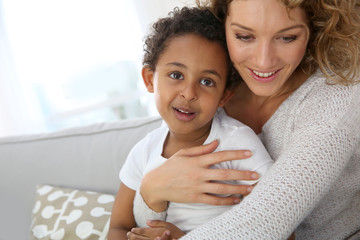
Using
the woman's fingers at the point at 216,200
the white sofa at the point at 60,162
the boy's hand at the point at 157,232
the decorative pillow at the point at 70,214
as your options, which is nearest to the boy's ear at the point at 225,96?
the woman's fingers at the point at 216,200

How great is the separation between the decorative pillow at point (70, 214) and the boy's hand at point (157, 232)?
399mm

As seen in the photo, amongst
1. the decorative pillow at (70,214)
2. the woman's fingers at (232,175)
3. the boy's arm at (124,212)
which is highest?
the woman's fingers at (232,175)

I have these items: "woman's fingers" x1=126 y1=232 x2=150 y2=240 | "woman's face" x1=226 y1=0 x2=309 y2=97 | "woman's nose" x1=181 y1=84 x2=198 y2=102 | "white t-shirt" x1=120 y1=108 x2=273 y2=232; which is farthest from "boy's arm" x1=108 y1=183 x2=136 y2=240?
"woman's face" x1=226 y1=0 x2=309 y2=97

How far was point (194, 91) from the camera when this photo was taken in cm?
128

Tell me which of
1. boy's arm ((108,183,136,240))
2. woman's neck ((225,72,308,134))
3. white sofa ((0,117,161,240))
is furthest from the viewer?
white sofa ((0,117,161,240))

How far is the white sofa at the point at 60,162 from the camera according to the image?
1949 mm

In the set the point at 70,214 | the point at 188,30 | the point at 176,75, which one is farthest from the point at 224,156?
the point at 70,214

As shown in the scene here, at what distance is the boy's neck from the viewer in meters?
1.43

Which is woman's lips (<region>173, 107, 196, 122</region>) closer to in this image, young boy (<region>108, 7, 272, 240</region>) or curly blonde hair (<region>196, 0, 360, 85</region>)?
young boy (<region>108, 7, 272, 240</region>)

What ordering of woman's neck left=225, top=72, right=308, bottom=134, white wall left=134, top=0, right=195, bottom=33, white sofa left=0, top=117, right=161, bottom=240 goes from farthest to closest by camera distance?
white wall left=134, top=0, right=195, bottom=33 < white sofa left=0, top=117, right=161, bottom=240 < woman's neck left=225, top=72, right=308, bottom=134

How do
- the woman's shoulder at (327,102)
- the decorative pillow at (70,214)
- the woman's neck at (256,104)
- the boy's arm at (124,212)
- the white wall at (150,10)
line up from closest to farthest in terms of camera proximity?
the woman's shoulder at (327,102) → the woman's neck at (256,104) → the boy's arm at (124,212) → the decorative pillow at (70,214) → the white wall at (150,10)

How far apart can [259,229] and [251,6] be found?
0.60 meters

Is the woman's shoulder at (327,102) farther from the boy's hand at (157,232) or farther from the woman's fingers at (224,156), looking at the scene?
the boy's hand at (157,232)

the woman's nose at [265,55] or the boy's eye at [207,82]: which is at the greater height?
the woman's nose at [265,55]
